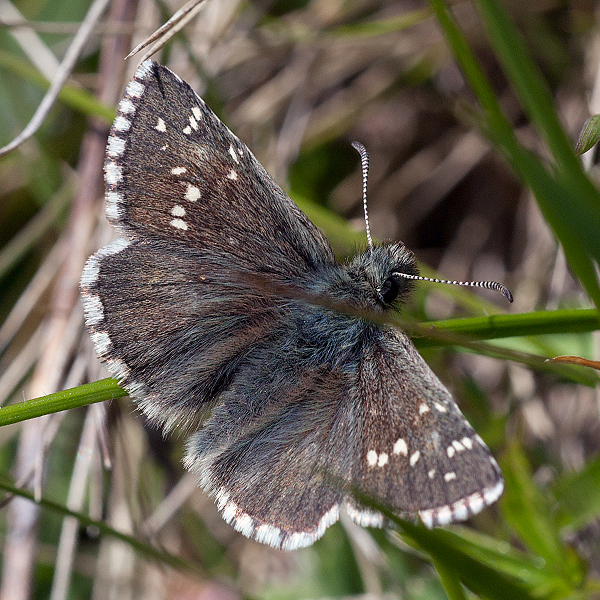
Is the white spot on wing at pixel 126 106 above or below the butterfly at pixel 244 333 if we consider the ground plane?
above

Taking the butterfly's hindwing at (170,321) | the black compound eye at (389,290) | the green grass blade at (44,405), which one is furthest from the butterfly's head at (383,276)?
the green grass blade at (44,405)

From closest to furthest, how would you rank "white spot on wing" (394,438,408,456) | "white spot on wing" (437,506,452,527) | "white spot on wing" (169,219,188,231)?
"white spot on wing" (437,506,452,527), "white spot on wing" (394,438,408,456), "white spot on wing" (169,219,188,231)

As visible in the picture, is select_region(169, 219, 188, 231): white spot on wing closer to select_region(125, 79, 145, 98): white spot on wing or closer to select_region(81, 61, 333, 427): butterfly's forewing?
select_region(81, 61, 333, 427): butterfly's forewing

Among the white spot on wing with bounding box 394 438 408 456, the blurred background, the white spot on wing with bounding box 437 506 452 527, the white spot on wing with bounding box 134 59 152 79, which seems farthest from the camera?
the blurred background

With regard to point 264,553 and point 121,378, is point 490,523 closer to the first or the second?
point 264,553

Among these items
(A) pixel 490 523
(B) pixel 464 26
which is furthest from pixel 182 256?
(B) pixel 464 26

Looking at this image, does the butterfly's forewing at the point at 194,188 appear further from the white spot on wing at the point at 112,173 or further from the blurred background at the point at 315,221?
the blurred background at the point at 315,221

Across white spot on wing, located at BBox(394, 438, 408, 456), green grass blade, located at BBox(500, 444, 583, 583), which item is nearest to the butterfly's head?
white spot on wing, located at BBox(394, 438, 408, 456)

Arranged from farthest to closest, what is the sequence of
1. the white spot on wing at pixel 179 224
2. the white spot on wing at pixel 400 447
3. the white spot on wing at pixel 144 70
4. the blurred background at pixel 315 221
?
the blurred background at pixel 315 221, the white spot on wing at pixel 179 224, the white spot on wing at pixel 144 70, the white spot on wing at pixel 400 447

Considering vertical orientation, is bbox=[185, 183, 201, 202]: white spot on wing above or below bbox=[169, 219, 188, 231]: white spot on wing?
above
